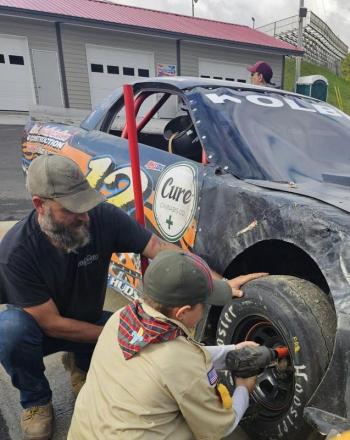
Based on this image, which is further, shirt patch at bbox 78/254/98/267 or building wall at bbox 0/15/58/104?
building wall at bbox 0/15/58/104

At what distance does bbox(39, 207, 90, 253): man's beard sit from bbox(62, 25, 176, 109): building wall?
43.4 feet

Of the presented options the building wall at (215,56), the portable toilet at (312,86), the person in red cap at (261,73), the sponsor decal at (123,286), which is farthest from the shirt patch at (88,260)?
the building wall at (215,56)

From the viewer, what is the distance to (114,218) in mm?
2109

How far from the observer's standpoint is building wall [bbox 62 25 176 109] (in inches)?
546

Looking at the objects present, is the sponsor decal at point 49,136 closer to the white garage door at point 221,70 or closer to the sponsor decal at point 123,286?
the sponsor decal at point 123,286

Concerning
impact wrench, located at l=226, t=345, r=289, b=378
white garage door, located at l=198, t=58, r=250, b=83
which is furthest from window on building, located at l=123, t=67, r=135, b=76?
impact wrench, located at l=226, t=345, r=289, b=378

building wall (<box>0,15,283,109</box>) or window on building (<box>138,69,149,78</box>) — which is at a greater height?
building wall (<box>0,15,283,109</box>)

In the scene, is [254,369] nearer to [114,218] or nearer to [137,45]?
[114,218]

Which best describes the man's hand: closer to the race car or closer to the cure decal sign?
the race car

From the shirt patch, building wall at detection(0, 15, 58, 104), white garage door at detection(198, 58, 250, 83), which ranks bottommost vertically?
the shirt patch

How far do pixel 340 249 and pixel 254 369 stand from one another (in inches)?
20.1

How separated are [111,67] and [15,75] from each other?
3101 mm

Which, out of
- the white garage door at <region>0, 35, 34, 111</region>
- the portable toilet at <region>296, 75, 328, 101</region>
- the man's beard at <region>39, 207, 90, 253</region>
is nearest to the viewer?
the man's beard at <region>39, 207, 90, 253</region>

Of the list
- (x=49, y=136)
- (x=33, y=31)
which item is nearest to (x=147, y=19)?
(x=33, y=31)
